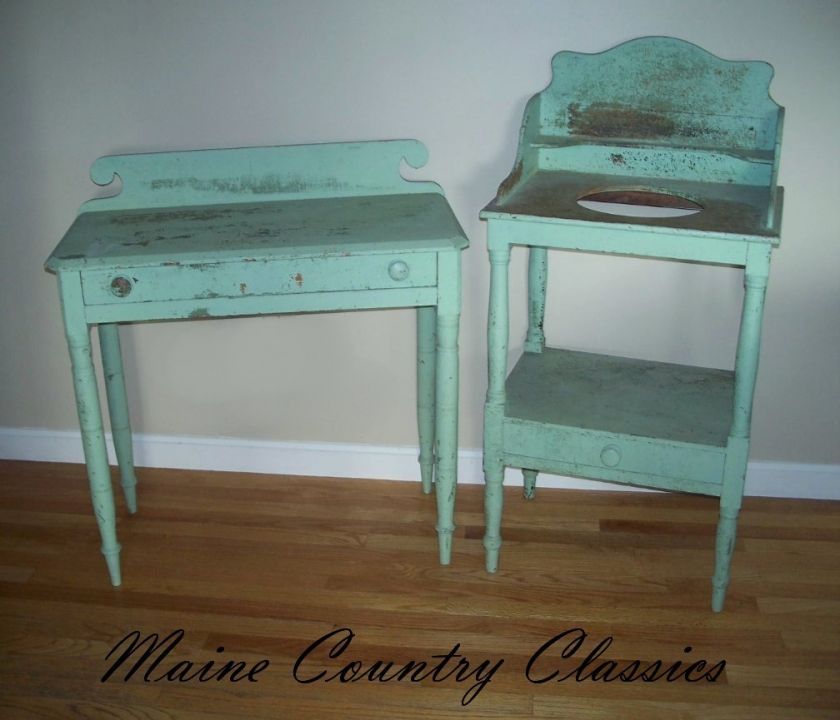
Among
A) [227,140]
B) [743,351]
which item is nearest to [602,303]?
[743,351]

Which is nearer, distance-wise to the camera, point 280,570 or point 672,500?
point 280,570

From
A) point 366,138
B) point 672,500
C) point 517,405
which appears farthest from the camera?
point 672,500

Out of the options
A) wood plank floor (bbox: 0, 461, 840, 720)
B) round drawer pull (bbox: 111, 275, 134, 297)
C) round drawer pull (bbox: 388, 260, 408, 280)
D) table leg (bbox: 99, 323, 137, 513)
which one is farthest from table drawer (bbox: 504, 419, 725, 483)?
table leg (bbox: 99, 323, 137, 513)

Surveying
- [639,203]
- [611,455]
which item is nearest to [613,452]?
[611,455]

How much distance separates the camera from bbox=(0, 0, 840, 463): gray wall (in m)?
2.27

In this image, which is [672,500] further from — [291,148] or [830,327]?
[291,148]

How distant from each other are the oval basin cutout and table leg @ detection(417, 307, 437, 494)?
46 cm

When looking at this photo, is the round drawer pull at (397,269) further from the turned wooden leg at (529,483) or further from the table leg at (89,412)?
the turned wooden leg at (529,483)

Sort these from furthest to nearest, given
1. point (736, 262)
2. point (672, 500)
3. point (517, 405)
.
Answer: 1. point (672, 500)
2. point (517, 405)
3. point (736, 262)

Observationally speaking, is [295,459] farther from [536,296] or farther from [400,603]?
[536,296]

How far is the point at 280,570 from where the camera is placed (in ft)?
7.73

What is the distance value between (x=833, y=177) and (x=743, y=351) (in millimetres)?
595

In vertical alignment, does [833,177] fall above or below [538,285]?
above

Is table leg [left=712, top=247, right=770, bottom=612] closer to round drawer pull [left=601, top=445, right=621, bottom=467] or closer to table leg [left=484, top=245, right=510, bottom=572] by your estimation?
round drawer pull [left=601, top=445, right=621, bottom=467]
